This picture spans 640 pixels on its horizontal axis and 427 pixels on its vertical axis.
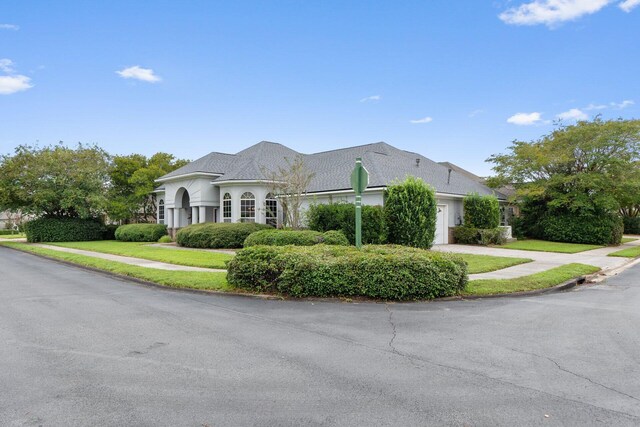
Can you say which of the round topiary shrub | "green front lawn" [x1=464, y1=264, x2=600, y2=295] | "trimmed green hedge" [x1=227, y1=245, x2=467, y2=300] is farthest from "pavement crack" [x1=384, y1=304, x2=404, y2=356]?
the round topiary shrub

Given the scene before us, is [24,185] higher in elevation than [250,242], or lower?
higher

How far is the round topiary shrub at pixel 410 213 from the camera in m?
16.9

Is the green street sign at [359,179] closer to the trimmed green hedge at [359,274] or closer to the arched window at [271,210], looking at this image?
the trimmed green hedge at [359,274]

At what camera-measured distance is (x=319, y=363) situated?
182 inches

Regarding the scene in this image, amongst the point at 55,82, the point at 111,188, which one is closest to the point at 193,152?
the point at 111,188

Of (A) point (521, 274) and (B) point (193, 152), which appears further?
(B) point (193, 152)

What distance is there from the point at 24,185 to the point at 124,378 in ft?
105

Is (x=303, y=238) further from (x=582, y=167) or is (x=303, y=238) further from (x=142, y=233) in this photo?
(x=582, y=167)

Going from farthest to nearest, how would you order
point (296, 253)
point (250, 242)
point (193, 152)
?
point (193, 152) → point (250, 242) → point (296, 253)

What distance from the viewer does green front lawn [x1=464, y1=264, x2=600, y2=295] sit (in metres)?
8.91

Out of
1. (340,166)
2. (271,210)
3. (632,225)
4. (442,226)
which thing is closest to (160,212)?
(271,210)

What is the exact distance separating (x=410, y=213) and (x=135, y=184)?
26.5 m

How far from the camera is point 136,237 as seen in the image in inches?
1096

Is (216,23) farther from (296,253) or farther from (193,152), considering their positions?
(193,152)
